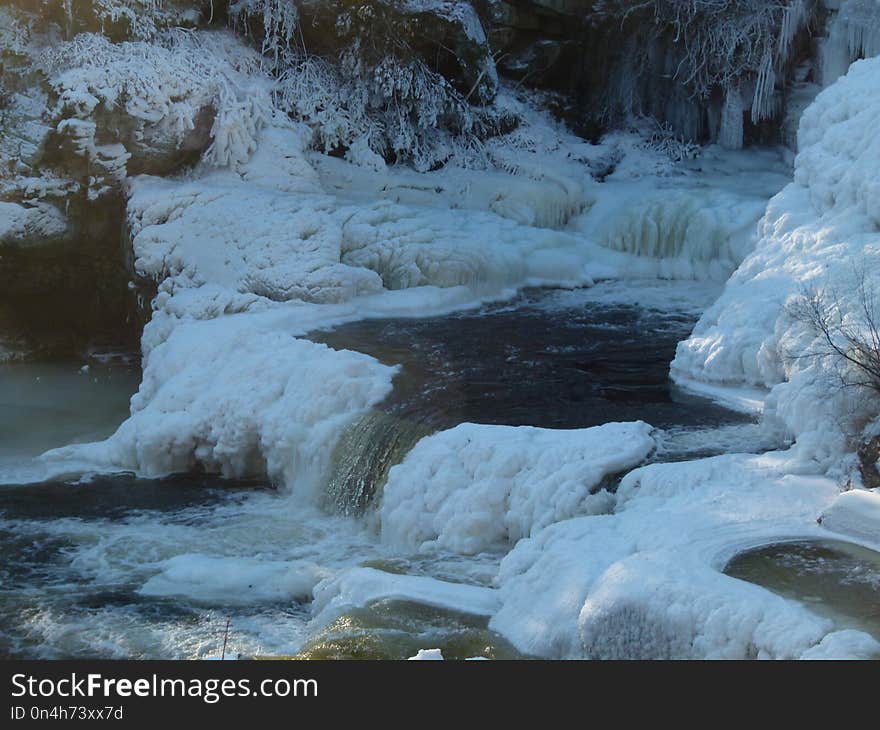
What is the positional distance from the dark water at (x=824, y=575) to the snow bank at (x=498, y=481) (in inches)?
61.0

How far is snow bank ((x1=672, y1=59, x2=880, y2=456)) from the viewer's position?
31.6 feet

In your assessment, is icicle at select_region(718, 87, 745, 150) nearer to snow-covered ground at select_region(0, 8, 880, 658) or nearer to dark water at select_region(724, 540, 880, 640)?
snow-covered ground at select_region(0, 8, 880, 658)

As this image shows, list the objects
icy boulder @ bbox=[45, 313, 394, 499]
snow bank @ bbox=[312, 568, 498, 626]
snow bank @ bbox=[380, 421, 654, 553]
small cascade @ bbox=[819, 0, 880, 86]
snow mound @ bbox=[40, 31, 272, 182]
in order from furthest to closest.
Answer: small cascade @ bbox=[819, 0, 880, 86]
snow mound @ bbox=[40, 31, 272, 182]
icy boulder @ bbox=[45, 313, 394, 499]
snow bank @ bbox=[380, 421, 654, 553]
snow bank @ bbox=[312, 568, 498, 626]

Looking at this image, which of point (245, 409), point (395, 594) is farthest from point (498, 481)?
point (245, 409)

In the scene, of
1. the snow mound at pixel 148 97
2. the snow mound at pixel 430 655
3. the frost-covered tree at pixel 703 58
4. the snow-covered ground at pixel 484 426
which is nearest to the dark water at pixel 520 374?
the snow-covered ground at pixel 484 426

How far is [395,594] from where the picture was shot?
792cm

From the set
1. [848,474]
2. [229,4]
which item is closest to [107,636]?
[848,474]

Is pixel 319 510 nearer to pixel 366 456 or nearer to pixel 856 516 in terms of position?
pixel 366 456

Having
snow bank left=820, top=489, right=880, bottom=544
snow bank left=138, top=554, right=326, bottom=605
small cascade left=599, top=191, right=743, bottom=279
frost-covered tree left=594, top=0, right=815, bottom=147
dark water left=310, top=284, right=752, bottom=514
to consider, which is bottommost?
snow bank left=138, top=554, right=326, bottom=605

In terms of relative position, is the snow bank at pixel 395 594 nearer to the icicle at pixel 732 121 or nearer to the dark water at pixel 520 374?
the dark water at pixel 520 374

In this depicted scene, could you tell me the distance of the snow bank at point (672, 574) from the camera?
21.1 ft

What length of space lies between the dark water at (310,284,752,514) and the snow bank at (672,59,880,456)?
0.52 m

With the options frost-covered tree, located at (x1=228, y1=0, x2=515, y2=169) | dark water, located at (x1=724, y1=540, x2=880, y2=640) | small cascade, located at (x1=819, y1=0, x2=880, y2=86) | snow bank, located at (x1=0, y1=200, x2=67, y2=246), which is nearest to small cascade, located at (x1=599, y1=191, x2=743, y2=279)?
small cascade, located at (x1=819, y1=0, x2=880, y2=86)

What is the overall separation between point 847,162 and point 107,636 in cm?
770
